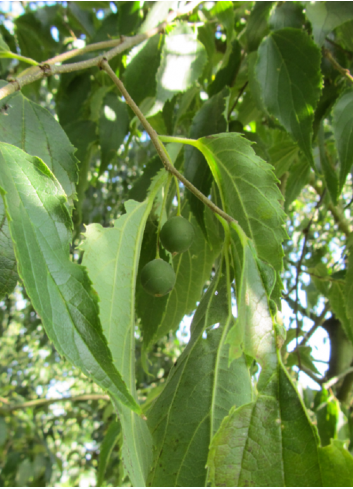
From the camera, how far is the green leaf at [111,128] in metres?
1.04

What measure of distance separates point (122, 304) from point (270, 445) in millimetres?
205

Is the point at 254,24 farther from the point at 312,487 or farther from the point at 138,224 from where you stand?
the point at 312,487

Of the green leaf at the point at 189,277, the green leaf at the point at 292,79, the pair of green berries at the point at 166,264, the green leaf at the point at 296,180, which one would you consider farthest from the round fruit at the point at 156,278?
the green leaf at the point at 296,180

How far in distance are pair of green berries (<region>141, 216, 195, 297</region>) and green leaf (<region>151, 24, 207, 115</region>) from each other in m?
0.27

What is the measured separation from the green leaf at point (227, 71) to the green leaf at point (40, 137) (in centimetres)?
44

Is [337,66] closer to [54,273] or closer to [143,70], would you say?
[143,70]

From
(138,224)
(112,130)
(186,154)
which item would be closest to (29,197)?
(138,224)

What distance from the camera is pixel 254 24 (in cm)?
96

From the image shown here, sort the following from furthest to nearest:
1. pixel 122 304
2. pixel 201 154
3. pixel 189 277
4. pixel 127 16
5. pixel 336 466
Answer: pixel 127 16, pixel 189 277, pixel 201 154, pixel 122 304, pixel 336 466

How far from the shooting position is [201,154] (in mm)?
744

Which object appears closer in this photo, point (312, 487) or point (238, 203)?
point (312, 487)

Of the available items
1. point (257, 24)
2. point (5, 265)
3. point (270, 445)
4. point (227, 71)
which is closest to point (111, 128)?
point (227, 71)

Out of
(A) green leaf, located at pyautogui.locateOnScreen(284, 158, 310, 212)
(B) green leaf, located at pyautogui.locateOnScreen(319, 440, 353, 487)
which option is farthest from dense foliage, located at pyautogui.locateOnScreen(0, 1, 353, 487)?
(A) green leaf, located at pyautogui.locateOnScreen(284, 158, 310, 212)

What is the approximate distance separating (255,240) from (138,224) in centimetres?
16
